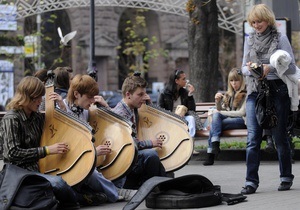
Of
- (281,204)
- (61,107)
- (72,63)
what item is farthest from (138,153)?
(72,63)

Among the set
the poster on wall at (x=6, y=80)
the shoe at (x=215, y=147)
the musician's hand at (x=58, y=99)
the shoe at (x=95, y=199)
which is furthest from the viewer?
the poster on wall at (x=6, y=80)

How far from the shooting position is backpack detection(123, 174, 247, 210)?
9.25 m

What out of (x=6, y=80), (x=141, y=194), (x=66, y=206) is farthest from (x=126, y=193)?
(x=6, y=80)

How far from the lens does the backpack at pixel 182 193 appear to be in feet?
30.3

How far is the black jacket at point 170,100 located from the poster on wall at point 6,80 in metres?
26.2

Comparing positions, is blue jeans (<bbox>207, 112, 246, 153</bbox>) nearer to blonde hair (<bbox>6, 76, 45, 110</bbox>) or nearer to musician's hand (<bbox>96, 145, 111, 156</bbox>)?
musician's hand (<bbox>96, 145, 111, 156</bbox>)

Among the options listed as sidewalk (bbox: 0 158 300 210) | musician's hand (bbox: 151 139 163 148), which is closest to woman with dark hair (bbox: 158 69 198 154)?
sidewalk (bbox: 0 158 300 210)

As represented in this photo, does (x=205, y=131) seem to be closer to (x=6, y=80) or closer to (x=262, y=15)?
(x=262, y=15)

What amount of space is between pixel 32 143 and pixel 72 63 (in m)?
39.8

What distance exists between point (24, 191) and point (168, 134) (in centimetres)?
229

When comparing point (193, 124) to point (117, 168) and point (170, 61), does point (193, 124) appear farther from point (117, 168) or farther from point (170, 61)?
point (170, 61)

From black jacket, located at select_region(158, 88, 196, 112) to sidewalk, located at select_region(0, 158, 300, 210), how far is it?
886mm

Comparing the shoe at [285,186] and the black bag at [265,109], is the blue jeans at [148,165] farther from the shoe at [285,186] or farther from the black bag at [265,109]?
the shoe at [285,186]

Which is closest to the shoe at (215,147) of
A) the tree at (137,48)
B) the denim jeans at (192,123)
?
the denim jeans at (192,123)
